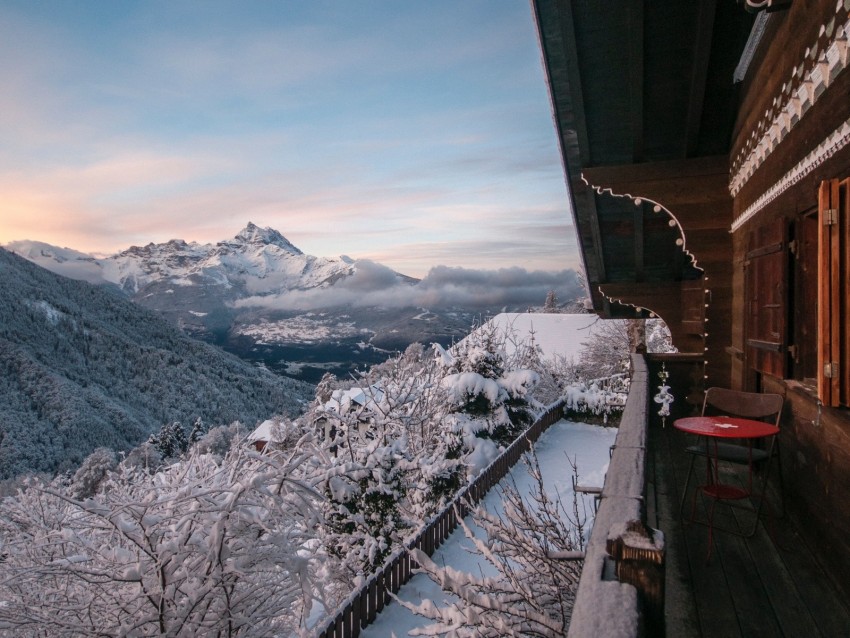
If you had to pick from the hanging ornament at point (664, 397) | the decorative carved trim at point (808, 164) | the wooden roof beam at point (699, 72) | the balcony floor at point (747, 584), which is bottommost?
the balcony floor at point (747, 584)

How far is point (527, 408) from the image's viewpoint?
13953 mm

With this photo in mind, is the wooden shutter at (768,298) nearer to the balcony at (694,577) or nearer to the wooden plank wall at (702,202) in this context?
the balcony at (694,577)

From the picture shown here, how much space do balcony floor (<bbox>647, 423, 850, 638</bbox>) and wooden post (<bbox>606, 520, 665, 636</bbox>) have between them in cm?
121

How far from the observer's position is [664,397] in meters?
6.14

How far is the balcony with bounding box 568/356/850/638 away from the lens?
4.49ft

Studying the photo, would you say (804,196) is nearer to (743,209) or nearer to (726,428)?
(726,428)

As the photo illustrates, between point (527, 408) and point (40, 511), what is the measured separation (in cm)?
1230

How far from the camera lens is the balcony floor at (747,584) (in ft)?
7.85

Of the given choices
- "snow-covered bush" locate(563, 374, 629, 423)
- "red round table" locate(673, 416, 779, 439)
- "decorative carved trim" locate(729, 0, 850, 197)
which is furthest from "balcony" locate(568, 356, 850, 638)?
"snow-covered bush" locate(563, 374, 629, 423)

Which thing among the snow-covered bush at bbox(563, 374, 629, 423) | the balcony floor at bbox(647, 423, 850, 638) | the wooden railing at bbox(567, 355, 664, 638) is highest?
the wooden railing at bbox(567, 355, 664, 638)

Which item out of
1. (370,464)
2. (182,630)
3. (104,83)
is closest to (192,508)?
(182,630)

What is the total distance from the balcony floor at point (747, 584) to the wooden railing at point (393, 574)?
1.41 m

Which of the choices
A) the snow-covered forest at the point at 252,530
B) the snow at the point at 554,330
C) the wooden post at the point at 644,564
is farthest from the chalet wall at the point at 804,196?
the snow at the point at 554,330

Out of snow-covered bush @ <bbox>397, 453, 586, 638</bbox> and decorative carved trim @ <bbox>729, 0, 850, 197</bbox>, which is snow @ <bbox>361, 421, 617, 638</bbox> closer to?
snow-covered bush @ <bbox>397, 453, 586, 638</bbox>
